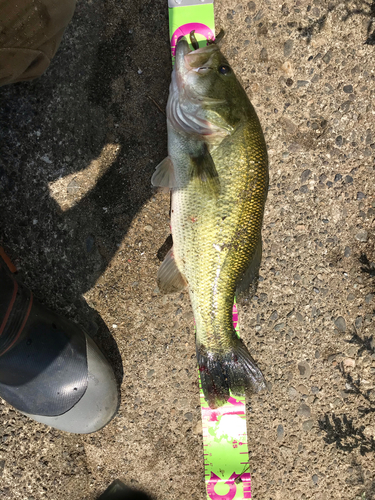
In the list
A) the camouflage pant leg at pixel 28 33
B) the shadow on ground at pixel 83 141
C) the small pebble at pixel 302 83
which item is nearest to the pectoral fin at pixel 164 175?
the shadow on ground at pixel 83 141

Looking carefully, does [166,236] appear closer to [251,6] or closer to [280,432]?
[280,432]

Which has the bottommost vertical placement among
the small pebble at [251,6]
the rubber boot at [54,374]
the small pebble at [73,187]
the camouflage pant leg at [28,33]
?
the rubber boot at [54,374]

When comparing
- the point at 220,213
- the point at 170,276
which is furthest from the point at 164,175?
the point at 170,276

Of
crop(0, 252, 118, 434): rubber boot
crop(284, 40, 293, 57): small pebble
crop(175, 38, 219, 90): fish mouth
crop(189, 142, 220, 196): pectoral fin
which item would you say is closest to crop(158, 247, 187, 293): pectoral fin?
crop(189, 142, 220, 196): pectoral fin

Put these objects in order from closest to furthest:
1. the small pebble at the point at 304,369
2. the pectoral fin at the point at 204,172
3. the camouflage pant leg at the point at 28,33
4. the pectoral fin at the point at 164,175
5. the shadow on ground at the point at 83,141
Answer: the camouflage pant leg at the point at 28,33
the pectoral fin at the point at 204,172
the pectoral fin at the point at 164,175
the shadow on ground at the point at 83,141
the small pebble at the point at 304,369

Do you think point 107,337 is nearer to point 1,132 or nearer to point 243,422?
point 243,422

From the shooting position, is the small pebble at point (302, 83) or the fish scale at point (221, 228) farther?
the small pebble at point (302, 83)

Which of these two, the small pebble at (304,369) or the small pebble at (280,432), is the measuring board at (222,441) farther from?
the small pebble at (304,369)

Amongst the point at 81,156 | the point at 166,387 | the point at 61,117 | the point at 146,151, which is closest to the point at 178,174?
the point at 146,151
